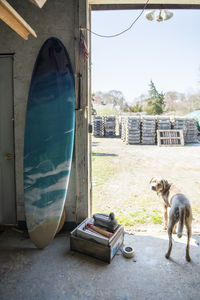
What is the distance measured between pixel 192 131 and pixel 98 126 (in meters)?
6.61

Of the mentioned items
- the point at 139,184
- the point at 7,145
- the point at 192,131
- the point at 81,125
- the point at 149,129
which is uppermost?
the point at 149,129

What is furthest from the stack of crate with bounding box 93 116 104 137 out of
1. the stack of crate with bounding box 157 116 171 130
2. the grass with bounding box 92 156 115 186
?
the grass with bounding box 92 156 115 186

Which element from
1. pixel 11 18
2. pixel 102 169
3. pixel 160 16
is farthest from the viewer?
pixel 102 169

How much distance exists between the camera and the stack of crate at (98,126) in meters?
14.1

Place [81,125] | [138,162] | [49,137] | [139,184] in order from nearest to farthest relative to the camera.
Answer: [49,137] → [81,125] → [139,184] → [138,162]

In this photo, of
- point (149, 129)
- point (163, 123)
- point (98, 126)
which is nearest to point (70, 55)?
point (149, 129)

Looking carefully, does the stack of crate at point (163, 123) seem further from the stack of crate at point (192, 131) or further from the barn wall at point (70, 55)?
the barn wall at point (70, 55)

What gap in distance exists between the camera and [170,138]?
10.8m

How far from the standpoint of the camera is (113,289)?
5.35ft

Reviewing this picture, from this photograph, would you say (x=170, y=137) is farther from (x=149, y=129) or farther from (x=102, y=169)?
(x=102, y=169)

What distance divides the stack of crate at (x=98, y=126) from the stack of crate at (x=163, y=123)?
15.0 ft

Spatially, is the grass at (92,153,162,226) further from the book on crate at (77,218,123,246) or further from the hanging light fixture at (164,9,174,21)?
the hanging light fixture at (164,9,174,21)

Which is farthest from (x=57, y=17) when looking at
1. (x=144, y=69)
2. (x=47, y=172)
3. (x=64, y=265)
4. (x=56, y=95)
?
(x=144, y=69)

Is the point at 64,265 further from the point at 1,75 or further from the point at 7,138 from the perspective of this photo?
the point at 1,75
